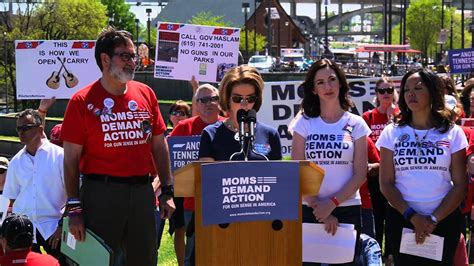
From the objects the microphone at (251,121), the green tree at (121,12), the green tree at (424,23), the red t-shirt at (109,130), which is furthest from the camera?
the green tree at (121,12)

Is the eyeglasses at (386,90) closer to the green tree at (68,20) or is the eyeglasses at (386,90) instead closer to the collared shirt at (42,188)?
the collared shirt at (42,188)

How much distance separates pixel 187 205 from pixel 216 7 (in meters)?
98.5

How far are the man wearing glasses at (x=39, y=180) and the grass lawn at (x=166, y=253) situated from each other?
6.55 ft

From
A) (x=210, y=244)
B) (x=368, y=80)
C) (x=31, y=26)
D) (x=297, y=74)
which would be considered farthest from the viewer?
(x=31, y=26)

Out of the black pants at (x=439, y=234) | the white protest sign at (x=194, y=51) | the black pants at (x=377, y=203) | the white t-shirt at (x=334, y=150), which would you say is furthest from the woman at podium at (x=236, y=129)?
the white protest sign at (x=194, y=51)

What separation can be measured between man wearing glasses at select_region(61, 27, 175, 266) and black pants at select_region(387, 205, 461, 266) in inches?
63.6

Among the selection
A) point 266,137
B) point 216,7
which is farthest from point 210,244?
point 216,7

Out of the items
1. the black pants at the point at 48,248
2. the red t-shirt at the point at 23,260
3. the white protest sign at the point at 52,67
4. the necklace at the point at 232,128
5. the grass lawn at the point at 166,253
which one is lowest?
the grass lawn at the point at 166,253

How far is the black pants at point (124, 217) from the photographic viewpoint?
539cm

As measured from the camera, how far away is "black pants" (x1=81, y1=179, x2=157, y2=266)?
212 inches

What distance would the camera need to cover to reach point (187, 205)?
6.82 metres

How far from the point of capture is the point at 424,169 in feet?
18.0

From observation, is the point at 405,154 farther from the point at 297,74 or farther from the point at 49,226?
the point at 297,74

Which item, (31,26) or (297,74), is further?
(31,26)
